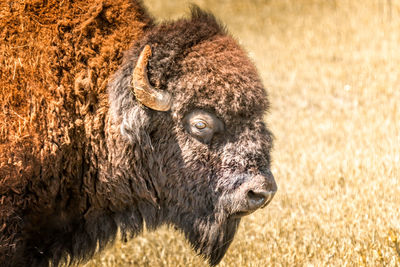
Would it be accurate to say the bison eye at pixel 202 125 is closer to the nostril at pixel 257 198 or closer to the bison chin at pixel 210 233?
the nostril at pixel 257 198

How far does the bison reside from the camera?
3615 mm

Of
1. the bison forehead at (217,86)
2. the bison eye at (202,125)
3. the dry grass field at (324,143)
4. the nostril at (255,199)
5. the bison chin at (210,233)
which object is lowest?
the dry grass field at (324,143)

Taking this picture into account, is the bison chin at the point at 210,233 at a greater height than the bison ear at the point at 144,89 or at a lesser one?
lesser

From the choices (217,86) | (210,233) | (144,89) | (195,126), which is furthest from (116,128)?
(210,233)

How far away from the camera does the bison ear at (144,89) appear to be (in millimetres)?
3646

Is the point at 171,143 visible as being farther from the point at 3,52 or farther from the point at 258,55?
the point at 258,55

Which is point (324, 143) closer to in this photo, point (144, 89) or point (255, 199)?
point (255, 199)

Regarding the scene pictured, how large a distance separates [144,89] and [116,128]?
0.34 meters

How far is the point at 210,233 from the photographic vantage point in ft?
12.8

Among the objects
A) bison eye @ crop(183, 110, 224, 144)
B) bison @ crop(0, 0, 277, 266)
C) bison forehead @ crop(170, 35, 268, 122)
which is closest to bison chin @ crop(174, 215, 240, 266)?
bison @ crop(0, 0, 277, 266)

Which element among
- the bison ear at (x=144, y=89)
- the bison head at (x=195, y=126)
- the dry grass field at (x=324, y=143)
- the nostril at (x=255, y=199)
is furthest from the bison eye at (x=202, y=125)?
the dry grass field at (x=324, y=143)

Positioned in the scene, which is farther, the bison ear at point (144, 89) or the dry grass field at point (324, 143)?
the dry grass field at point (324, 143)

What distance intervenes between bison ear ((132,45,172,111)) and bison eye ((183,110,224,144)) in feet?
0.69

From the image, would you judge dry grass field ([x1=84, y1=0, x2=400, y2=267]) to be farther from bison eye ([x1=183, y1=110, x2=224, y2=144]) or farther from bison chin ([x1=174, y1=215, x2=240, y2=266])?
bison eye ([x1=183, y1=110, x2=224, y2=144])
